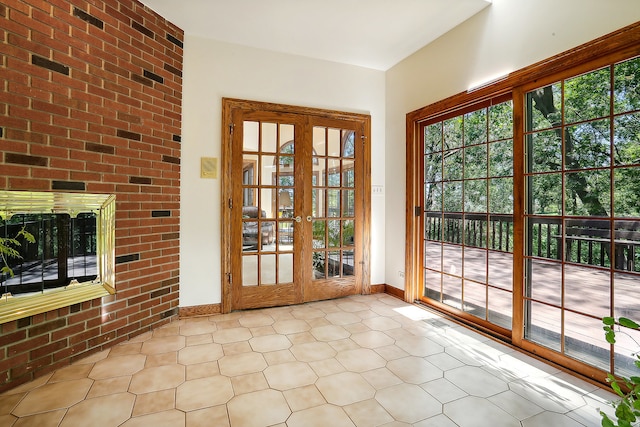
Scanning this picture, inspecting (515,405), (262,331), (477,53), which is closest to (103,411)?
(262,331)

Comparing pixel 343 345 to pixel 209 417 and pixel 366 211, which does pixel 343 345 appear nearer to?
pixel 209 417

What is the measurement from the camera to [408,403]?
1801 mm

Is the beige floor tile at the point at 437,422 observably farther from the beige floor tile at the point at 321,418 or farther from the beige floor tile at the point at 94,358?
the beige floor tile at the point at 94,358

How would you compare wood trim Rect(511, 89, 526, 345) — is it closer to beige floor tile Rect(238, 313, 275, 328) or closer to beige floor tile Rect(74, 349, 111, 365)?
beige floor tile Rect(238, 313, 275, 328)

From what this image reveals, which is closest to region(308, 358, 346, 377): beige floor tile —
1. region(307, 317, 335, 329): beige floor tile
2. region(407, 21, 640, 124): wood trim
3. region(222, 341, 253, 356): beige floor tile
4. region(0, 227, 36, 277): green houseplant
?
region(222, 341, 253, 356): beige floor tile

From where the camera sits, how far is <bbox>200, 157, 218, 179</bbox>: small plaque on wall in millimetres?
3186

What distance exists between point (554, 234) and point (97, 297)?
367 cm

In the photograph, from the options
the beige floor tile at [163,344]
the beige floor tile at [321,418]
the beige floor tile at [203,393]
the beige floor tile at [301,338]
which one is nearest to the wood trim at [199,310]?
the beige floor tile at [163,344]

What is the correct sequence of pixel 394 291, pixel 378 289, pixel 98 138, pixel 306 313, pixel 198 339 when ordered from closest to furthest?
pixel 98 138 → pixel 198 339 → pixel 306 313 → pixel 394 291 → pixel 378 289

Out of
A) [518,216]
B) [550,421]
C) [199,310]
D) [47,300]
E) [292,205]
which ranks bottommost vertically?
[550,421]

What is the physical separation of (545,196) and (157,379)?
3.10m

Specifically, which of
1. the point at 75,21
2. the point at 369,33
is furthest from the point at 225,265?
the point at 369,33

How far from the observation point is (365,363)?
7.39ft

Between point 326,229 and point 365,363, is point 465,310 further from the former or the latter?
point 326,229
